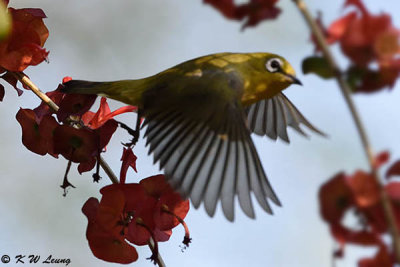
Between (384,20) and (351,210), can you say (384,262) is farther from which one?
(384,20)

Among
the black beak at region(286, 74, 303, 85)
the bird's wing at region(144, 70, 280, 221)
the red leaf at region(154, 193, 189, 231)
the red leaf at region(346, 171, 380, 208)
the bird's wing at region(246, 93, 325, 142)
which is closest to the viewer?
the red leaf at region(346, 171, 380, 208)

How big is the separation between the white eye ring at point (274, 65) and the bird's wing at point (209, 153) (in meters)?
0.18

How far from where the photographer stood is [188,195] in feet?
4.22

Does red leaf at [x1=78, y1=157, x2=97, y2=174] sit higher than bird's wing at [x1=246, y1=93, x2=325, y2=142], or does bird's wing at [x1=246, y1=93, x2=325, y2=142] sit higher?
bird's wing at [x1=246, y1=93, x2=325, y2=142]

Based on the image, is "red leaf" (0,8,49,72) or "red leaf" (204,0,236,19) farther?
"red leaf" (0,8,49,72)

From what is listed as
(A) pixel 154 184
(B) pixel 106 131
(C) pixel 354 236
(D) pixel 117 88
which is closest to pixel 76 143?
(B) pixel 106 131

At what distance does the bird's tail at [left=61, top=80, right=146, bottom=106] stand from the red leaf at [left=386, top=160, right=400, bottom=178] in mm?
954

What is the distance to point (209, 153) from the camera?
1461mm

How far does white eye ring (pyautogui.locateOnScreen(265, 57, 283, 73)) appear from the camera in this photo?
1772 mm

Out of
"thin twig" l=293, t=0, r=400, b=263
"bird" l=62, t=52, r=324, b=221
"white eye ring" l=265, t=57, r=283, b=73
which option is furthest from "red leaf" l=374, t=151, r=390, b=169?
"white eye ring" l=265, t=57, r=283, b=73

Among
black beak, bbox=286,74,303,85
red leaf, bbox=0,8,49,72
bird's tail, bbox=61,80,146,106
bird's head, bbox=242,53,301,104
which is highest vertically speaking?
red leaf, bbox=0,8,49,72

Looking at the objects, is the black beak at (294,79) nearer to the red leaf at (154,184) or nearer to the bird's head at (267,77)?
the bird's head at (267,77)

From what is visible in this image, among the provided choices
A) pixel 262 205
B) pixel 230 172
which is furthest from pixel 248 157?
pixel 262 205

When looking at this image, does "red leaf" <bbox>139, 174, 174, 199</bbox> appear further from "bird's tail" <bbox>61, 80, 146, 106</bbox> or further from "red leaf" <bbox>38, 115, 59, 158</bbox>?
"bird's tail" <bbox>61, 80, 146, 106</bbox>
